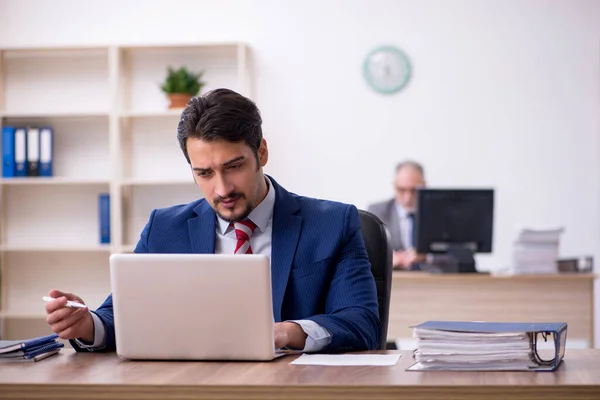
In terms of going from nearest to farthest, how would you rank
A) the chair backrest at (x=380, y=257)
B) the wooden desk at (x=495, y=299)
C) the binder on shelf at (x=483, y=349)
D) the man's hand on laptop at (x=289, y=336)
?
1. the binder on shelf at (x=483, y=349)
2. the man's hand on laptop at (x=289, y=336)
3. the chair backrest at (x=380, y=257)
4. the wooden desk at (x=495, y=299)

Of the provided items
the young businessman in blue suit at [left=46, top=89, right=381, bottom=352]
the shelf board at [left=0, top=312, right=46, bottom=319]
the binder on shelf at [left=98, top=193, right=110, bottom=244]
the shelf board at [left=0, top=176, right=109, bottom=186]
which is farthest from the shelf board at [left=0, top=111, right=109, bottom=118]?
the young businessman in blue suit at [left=46, top=89, right=381, bottom=352]

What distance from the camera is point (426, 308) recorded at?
183 inches

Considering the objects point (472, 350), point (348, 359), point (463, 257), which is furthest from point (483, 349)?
point (463, 257)

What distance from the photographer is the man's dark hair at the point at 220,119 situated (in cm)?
214

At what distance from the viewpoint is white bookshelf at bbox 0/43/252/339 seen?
5.92 meters

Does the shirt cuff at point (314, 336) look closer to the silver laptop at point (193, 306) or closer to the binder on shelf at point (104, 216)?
the silver laptop at point (193, 306)

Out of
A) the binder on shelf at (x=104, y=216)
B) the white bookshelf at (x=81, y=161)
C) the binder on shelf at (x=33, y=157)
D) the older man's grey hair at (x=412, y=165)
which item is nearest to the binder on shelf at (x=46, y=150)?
the binder on shelf at (x=33, y=157)

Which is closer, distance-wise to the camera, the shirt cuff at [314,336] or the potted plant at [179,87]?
the shirt cuff at [314,336]

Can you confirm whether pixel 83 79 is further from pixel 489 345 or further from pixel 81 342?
pixel 489 345

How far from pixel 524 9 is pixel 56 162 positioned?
3350mm

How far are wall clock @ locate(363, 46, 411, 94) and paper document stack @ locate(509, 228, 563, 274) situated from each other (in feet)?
5.07

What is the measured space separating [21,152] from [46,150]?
0.16m

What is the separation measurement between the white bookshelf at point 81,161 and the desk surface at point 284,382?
13.8ft

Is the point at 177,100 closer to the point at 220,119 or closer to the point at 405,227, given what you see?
the point at 405,227
